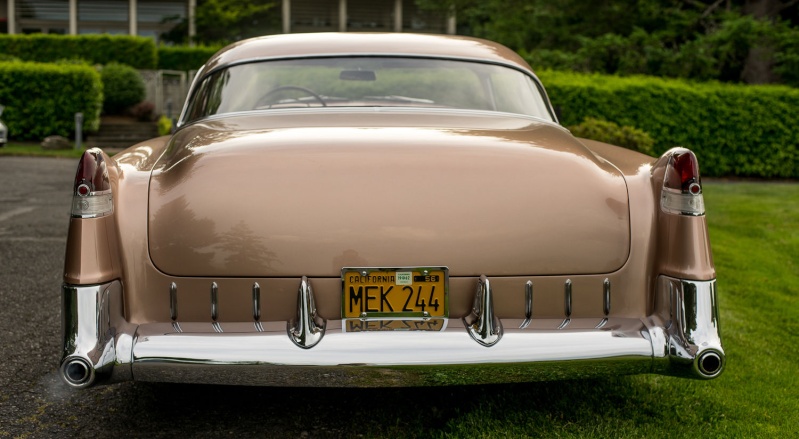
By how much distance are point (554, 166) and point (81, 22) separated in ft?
117

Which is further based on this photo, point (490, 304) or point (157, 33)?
point (157, 33)

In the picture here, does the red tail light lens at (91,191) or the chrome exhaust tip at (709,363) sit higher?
the red tail light lens at (91,191)

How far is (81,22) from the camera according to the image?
114 ft

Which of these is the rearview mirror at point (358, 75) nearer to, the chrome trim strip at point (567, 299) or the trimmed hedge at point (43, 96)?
the chrome trim strip at point (567, 299)

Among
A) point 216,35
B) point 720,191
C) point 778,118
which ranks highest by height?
point 216,35

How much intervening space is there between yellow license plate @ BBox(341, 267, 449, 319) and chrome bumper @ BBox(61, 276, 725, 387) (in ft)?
0.32

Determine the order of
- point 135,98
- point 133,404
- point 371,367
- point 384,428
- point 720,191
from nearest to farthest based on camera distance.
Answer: point 371,367, point 384,428, point 133,404, point 720,191, point 135,98

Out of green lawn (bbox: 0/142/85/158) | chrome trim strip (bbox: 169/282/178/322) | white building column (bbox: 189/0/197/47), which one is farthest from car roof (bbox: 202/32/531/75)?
white building column (bbox: 189/0/197/47)

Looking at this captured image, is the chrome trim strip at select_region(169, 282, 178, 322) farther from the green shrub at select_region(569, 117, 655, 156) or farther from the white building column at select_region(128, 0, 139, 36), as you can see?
the white building column at select_region(128, 0, 139, 36)

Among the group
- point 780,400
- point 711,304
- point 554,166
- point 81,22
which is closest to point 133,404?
point 554,166

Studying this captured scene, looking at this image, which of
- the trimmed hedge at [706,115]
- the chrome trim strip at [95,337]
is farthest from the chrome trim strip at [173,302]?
the trimmed hedge at [706,115]

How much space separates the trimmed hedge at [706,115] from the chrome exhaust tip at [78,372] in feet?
43.4

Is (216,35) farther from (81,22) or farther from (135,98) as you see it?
(135,98)

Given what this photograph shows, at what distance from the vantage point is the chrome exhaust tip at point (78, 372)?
261 centimetres
